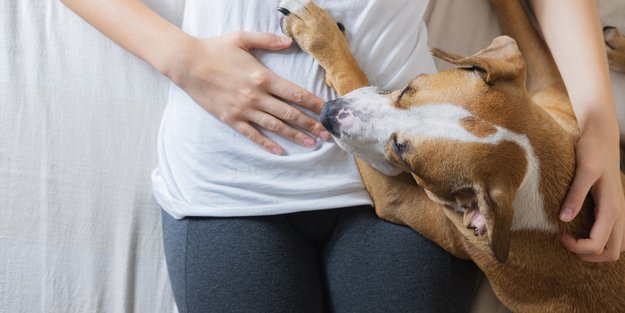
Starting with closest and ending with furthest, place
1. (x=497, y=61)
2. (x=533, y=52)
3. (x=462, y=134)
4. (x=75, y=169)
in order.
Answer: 1. (x=462, y=134)
2. (x=497, y=61)
3. (x=75, y=169)
4. (x=533, y=52)

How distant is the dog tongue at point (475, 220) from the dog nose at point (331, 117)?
0.41m

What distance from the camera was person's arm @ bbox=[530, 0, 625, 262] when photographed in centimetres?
161

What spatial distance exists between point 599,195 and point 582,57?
0.42m

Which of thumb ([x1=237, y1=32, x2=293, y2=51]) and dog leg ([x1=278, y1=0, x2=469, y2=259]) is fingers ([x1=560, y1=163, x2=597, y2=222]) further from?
thumb ([x1=237, y1=32, x2=293, y2=51])

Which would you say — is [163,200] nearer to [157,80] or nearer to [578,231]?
[157,80]

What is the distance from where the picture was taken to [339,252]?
5.74 ft

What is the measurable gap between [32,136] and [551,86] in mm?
1704

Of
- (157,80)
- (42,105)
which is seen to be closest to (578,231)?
(157,80)

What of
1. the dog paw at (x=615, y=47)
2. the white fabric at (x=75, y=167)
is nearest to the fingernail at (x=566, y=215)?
the dog paw at (x=615, y=47)

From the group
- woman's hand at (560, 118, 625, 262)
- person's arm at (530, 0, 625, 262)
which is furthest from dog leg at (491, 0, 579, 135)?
woman's hand at (560, 118, 625, 262)

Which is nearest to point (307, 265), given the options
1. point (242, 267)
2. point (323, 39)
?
point (242, 267)

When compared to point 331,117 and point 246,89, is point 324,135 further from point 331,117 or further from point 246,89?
point 246,89

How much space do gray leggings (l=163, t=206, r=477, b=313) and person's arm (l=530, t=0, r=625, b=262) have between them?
1.25 ft

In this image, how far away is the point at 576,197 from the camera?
1.60 metres
